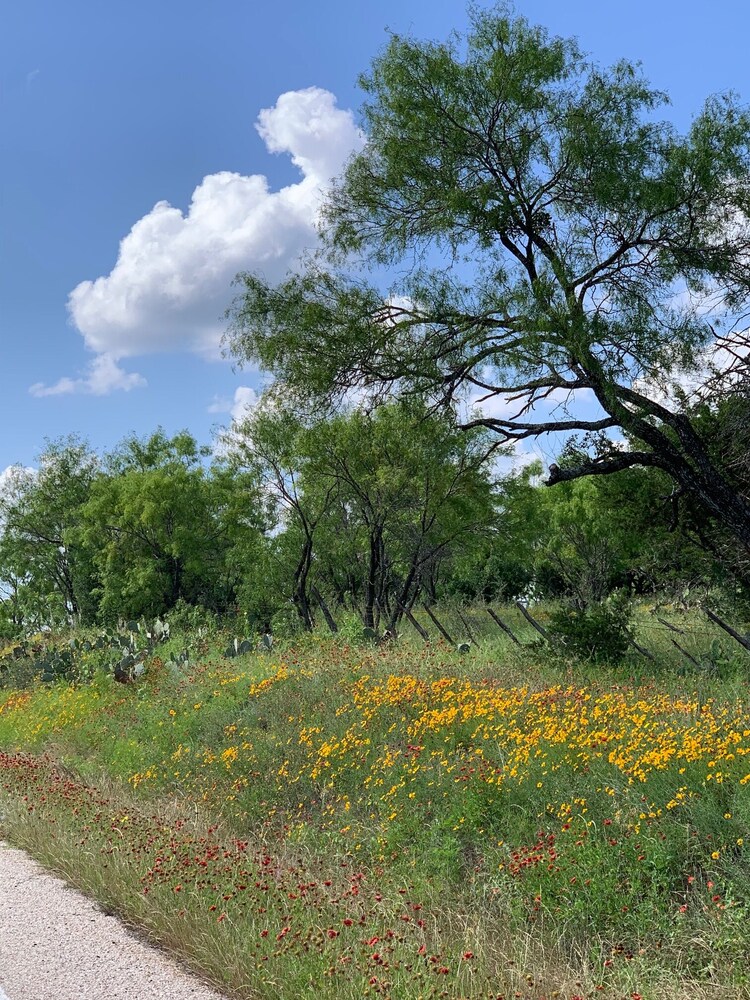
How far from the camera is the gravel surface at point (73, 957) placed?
4.84 metres

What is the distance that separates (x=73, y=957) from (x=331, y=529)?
79.4ft

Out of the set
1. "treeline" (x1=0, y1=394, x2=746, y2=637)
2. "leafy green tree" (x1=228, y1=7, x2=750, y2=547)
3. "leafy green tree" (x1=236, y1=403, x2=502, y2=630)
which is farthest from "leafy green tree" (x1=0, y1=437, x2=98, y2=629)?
Result: "leafy green tree" (x1=228, y1=7, x2=750, y2=547)

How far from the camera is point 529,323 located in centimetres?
1330

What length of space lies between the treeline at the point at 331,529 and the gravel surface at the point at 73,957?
37.2 ft

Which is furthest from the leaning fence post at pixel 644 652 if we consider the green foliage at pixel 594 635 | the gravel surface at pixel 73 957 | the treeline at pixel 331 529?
the gravel surface at pixel 73 957

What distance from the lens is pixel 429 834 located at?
6.57 meters

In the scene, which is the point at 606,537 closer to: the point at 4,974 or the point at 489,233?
the point at 489,233

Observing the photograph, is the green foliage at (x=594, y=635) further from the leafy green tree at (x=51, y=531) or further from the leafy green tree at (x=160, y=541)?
the leafy green tree at (x=51, y=531)

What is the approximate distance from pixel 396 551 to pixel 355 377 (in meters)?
15.1

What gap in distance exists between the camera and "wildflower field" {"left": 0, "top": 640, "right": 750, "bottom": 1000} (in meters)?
4.80

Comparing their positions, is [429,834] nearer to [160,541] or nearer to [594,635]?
[594,635]

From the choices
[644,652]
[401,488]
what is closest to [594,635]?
[644,652]

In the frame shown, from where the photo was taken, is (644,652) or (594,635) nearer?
(644,652)

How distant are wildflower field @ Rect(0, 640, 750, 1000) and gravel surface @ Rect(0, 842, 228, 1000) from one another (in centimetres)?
18
